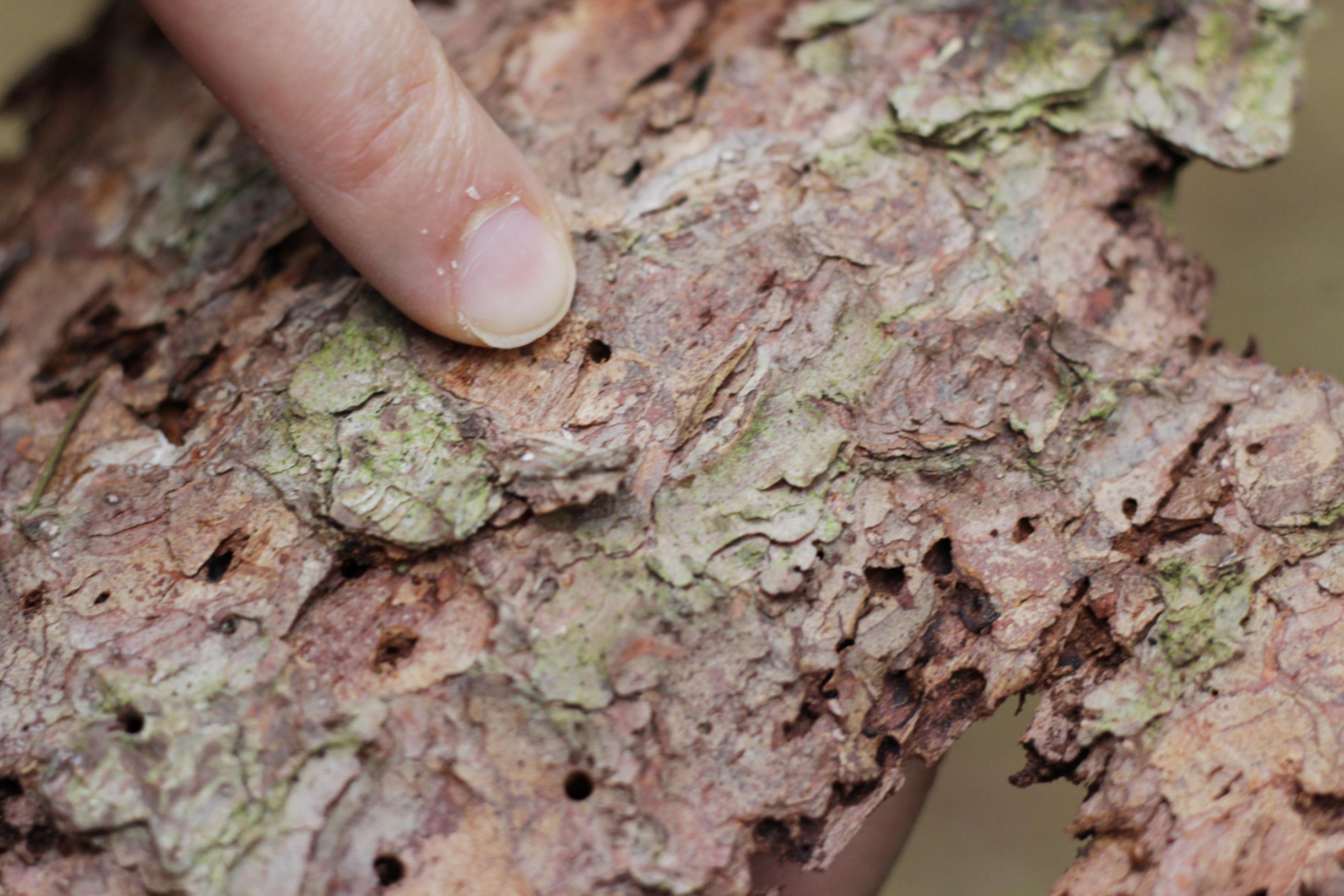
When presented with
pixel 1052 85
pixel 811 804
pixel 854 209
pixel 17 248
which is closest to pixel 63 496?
pixel 17 248

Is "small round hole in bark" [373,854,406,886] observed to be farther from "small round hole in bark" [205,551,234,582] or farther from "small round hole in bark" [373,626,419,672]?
"small round hole in bark" [205,551,234,582]

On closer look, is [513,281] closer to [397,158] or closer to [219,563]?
[397,158]

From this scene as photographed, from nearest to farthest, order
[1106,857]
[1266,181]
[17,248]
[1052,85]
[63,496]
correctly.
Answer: [1106,857], [63,496], [1052,85], [17,248], [1266,181]

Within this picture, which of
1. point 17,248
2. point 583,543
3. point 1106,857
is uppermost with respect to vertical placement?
point 17,248

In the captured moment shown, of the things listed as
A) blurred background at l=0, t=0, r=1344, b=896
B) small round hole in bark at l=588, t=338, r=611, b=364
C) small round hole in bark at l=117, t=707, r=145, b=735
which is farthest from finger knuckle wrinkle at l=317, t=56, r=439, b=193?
blurred background at l=0, t=0, r=1344, b=896

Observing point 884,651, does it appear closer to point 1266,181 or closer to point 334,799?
point 334,799

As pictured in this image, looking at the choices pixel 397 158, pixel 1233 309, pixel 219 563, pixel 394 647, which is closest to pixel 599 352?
pixel 397 158
